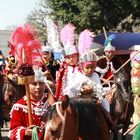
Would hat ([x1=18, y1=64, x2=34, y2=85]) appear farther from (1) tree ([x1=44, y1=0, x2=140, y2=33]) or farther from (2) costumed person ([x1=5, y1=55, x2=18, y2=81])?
(1) tree ([x1=44, y1=0, x2=140, y2=33])

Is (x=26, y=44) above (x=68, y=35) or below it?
below

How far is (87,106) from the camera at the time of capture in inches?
177

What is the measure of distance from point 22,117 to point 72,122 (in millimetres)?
758

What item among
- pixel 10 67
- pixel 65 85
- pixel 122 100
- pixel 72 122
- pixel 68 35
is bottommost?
pixel 122 100

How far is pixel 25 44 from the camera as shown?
4840mm

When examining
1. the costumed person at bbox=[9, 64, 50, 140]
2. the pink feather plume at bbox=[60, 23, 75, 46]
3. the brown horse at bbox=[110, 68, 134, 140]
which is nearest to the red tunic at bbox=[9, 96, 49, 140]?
the costumed person at bbox=[9, 64, 50, 140]

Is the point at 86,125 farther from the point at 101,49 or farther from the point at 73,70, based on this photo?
the point at 101,49

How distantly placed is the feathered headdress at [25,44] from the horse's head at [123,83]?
462cm

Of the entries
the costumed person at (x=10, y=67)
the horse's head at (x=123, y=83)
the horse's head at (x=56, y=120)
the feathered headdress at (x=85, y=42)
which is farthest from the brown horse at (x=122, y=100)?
the horse's head at (x=56, y=120)

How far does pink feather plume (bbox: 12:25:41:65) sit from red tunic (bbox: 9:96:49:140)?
1.44 ft

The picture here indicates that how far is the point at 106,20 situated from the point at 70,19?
2.08 meters

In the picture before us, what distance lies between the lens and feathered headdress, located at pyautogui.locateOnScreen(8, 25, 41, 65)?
4.80 m

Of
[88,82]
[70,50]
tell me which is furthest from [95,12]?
[88,82]

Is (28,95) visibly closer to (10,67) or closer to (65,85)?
(65,85)
